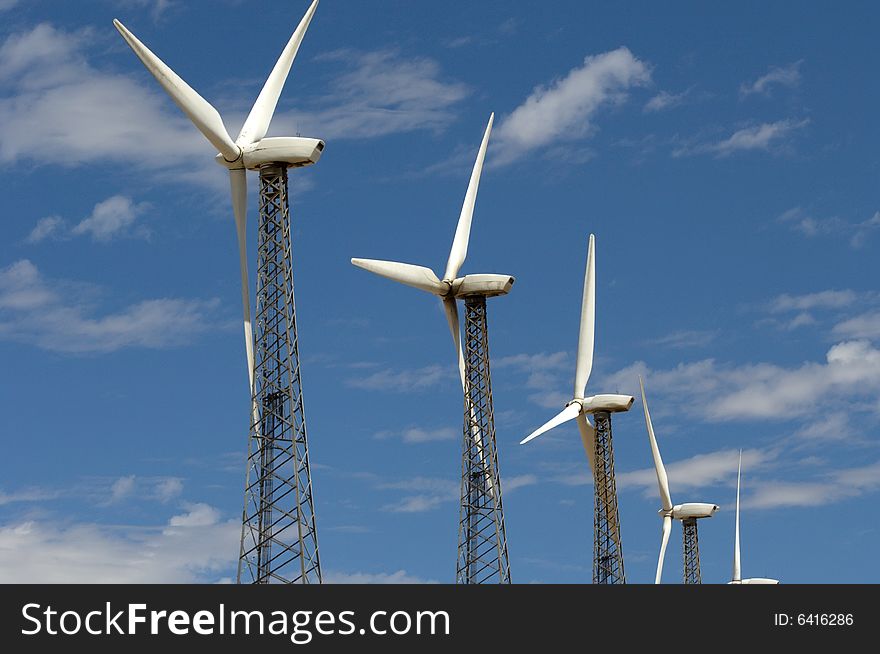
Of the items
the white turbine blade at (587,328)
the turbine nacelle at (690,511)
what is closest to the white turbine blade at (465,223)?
the white turbine blade at (587,328)

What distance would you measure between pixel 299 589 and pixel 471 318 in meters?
45.3

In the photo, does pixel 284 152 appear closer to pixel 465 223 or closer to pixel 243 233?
pixel 243 233

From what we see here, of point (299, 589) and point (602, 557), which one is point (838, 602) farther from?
point (602, 557)

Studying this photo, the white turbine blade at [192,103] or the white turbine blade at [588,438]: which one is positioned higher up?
the white turbine blade at [192,103]

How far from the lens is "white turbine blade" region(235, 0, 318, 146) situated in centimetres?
8081

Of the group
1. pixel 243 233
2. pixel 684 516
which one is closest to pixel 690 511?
pixel 684 516

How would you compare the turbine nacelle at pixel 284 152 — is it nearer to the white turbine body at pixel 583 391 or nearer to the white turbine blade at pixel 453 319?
the white turbine blade at pixel 453 319

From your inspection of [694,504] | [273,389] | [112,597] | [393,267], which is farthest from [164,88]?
[694,504]

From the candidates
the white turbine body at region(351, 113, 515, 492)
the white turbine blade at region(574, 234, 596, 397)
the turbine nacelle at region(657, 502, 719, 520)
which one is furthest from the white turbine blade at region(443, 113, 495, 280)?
the turbine nacelle at region(657, 502, 719, 520)

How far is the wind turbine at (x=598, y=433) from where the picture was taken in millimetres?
115500

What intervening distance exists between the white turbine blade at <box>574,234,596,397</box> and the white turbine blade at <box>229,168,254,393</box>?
37096 mm

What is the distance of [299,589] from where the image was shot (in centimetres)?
5509

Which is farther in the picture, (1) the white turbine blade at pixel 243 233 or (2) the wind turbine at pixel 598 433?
(2) the wind turbine at pixel 598 433

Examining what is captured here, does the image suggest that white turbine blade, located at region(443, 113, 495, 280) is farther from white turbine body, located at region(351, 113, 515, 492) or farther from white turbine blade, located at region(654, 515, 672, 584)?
white turbine blade, located at region(654, 515, 672, 584)
